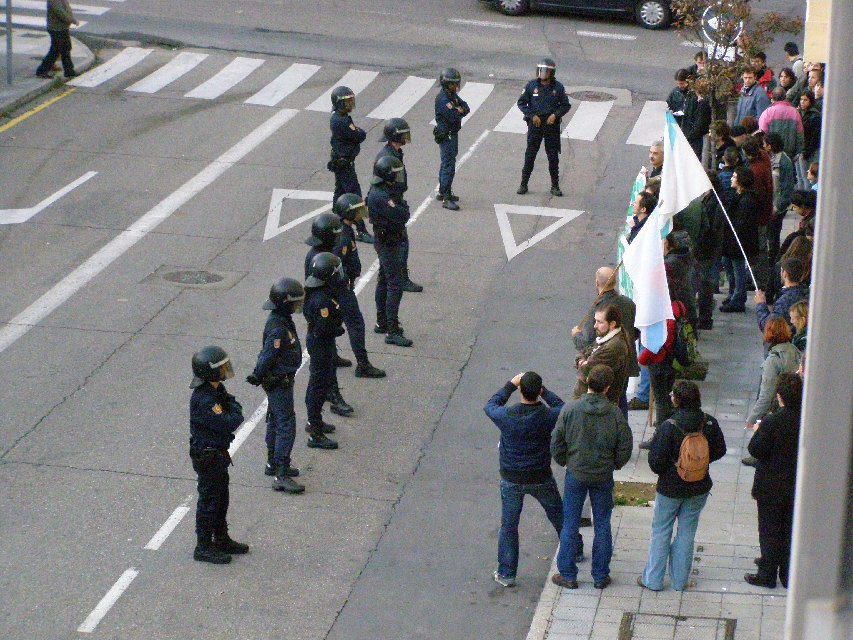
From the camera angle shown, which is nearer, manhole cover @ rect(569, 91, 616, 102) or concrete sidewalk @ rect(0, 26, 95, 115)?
concrete sidewalk @ rect(0, 26, 95, 115)

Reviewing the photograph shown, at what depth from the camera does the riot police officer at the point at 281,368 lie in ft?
33.8

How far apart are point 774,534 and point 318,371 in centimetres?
408

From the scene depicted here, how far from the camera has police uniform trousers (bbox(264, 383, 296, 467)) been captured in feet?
34.5

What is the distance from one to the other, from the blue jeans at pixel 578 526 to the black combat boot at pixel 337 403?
3351 mm

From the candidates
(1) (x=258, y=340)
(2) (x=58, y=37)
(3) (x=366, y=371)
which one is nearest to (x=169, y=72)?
(2) (x=58, y=37)

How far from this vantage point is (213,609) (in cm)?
912

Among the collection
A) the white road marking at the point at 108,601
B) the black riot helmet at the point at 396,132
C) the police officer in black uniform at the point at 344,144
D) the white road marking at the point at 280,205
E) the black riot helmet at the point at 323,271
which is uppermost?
the black riot helmet at the point at 396,132

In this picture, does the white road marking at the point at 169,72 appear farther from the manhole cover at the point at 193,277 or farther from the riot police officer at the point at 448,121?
the manhole cover at the point at 193,277

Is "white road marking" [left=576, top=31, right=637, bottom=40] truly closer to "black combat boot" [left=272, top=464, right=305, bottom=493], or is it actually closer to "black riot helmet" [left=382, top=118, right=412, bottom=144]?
"black riot helmet" [left=382, top=118, right=412, bottom=144]

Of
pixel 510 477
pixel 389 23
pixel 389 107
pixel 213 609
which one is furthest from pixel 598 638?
pixel 389 23

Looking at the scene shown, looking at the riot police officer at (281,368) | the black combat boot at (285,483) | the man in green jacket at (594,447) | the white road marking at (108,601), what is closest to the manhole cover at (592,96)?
the riot police officer at (281,368)

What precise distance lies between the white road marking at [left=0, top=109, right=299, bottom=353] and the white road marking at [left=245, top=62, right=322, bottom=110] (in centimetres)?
67

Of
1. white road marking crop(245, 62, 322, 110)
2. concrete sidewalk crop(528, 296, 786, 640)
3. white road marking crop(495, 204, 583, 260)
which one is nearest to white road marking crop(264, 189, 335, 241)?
white road marking crop(495, 204, 583, 260)

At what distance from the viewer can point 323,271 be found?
11.1m
